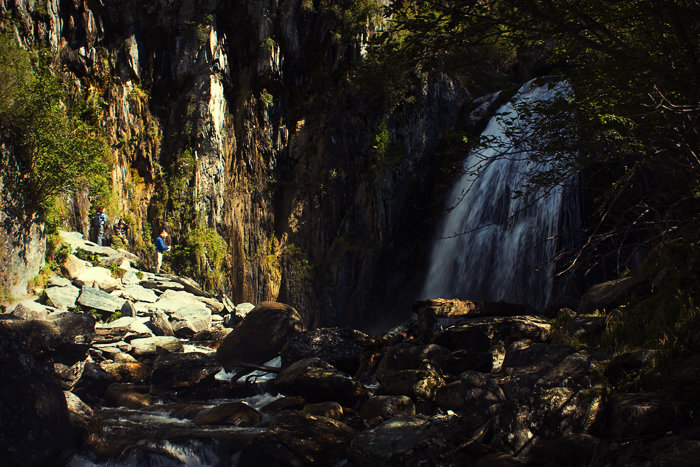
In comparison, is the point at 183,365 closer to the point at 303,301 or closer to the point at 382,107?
the point at 303,301

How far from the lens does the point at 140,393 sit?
10266mm

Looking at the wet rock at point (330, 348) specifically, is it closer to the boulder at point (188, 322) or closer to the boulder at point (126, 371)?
the boulder at point (126, 371)

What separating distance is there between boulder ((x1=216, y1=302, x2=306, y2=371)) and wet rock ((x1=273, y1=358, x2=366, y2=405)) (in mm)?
2848

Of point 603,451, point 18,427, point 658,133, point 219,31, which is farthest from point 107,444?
point 219,31

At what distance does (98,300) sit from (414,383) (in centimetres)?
1068

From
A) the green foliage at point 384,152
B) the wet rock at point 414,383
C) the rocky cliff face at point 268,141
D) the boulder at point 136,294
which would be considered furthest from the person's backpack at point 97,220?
the wet rock at point 414,383

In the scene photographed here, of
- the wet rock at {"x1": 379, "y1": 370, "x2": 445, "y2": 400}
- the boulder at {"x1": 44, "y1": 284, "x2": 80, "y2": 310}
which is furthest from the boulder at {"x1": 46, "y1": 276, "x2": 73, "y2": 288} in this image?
the wet rock at {"x1": 379, "y1": 370, "x2": 445, "y2": 400}

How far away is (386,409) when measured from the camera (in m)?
7.95

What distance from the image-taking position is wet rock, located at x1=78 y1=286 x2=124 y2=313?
14.5 m

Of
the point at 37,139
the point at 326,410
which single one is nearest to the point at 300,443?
the point at 326,410

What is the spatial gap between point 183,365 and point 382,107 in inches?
615

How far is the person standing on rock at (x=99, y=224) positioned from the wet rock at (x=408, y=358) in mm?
13553

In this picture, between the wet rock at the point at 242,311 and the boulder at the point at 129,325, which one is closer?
the boulder at the point at 129,325

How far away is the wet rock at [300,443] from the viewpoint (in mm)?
6441
